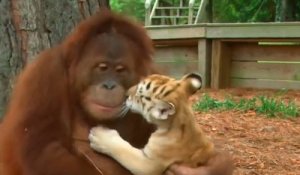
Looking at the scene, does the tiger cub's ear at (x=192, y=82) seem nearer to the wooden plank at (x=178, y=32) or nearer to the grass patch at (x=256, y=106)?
the grass patch at (x=256, y=106)

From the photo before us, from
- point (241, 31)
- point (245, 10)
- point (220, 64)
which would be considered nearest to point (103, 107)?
point (220, 64)

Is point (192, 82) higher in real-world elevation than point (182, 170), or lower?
higher

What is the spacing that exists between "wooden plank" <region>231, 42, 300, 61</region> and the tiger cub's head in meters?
7.75

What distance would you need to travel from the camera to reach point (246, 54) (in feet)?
37.7

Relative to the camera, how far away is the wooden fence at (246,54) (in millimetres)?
11164

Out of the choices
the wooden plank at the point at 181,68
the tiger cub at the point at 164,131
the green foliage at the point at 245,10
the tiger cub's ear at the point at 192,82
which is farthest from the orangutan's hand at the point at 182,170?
the green foliage at the point at 245,10

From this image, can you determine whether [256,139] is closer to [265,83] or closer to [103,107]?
[103,107]

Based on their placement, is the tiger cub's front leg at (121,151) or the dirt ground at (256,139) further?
the dirt ground at (256,139)

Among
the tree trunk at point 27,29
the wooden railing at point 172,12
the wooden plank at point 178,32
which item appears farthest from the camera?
the wooden railing at point 172,12

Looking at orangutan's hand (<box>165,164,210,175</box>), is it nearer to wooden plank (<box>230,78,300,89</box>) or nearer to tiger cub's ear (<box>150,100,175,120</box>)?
tiger cub's ear (<box>150,100,175,120</box>)

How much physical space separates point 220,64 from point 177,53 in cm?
111

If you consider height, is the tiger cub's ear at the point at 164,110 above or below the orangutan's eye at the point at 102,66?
below

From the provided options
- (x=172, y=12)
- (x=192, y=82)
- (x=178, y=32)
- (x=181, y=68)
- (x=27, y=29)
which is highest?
(x=27, y=29)

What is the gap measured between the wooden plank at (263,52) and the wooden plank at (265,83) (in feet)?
1.13
